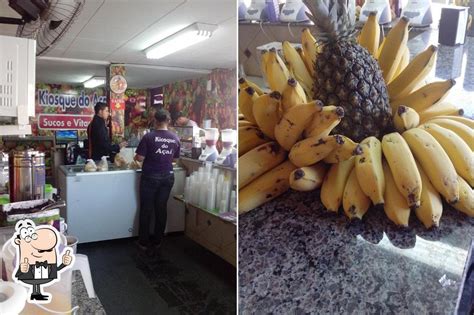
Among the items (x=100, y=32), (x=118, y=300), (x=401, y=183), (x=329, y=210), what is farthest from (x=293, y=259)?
(x=100, y=32)

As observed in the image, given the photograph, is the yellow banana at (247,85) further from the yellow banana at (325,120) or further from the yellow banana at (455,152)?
the yellow banana at (455,152)

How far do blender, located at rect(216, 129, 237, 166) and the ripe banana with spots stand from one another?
3.7 inches

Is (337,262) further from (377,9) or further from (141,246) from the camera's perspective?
(377,9)

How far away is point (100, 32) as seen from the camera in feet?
4.59

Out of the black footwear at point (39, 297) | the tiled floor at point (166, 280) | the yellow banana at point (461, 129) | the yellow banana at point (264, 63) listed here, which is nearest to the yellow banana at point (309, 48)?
the yellow banana at point (264, 63)

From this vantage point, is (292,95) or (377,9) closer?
(292,95)

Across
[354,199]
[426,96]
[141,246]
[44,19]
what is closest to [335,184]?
[354,199]

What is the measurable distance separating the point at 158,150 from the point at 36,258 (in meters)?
0.47

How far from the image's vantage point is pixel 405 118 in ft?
3.88

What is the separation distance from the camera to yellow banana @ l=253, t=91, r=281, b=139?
1.12 metres

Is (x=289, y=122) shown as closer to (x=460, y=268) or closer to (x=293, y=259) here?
(x=293, y=259)

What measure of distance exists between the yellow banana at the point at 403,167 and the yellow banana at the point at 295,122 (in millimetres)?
260

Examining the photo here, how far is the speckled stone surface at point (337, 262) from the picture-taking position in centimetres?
119

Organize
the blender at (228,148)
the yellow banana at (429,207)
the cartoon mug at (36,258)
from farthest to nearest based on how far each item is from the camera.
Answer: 1. the blender at (228,148)
2. the yellow banana at (429,207)
3. the cartoon mug at (36,258)
